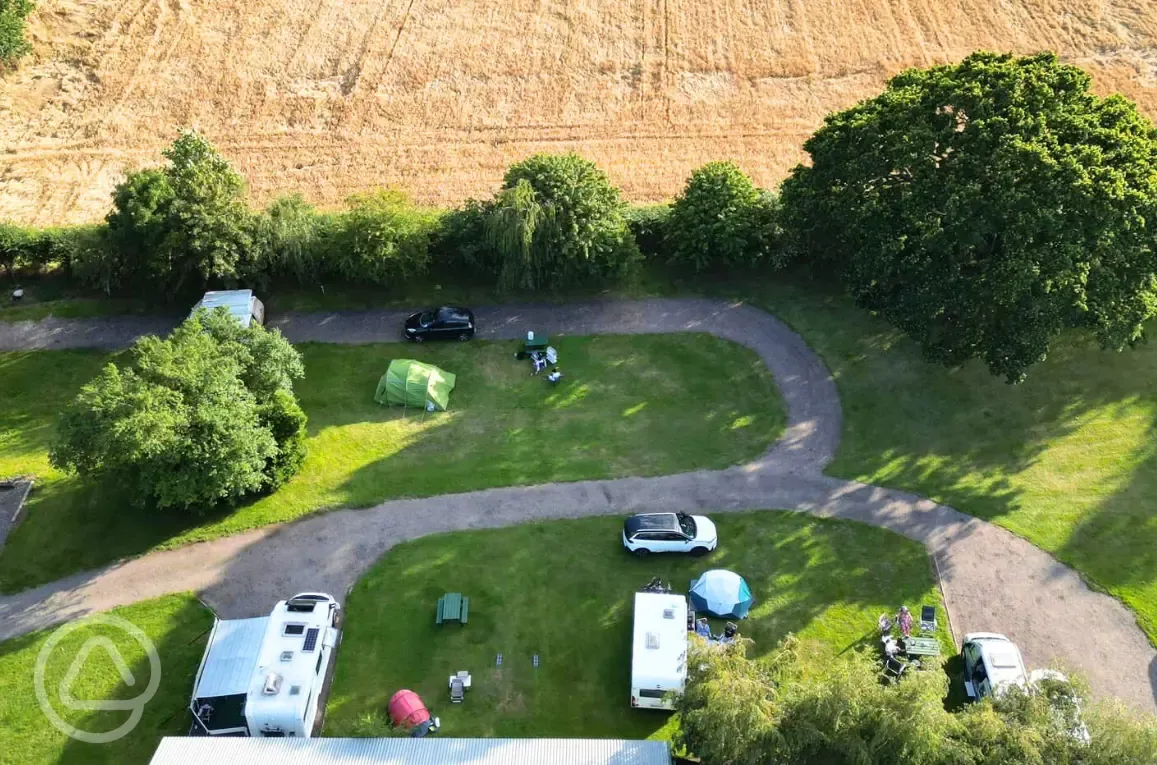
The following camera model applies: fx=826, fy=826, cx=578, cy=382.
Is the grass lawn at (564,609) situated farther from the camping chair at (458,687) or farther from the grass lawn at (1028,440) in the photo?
the grass lawn at (1028,440)

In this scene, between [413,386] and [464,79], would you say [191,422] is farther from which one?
[464,79]

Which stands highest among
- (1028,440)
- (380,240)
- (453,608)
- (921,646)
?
(380,240)

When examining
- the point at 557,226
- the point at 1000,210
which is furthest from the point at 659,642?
the point at 1000,210

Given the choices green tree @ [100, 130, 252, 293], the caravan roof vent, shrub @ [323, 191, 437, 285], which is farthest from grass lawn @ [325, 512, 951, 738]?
green tree @ [100, 130, 252, 293]

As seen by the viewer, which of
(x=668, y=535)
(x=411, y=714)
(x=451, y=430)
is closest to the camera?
(x=411, y=714)

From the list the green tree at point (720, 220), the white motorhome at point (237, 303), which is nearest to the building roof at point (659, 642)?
the green tree at point (720, 220)
